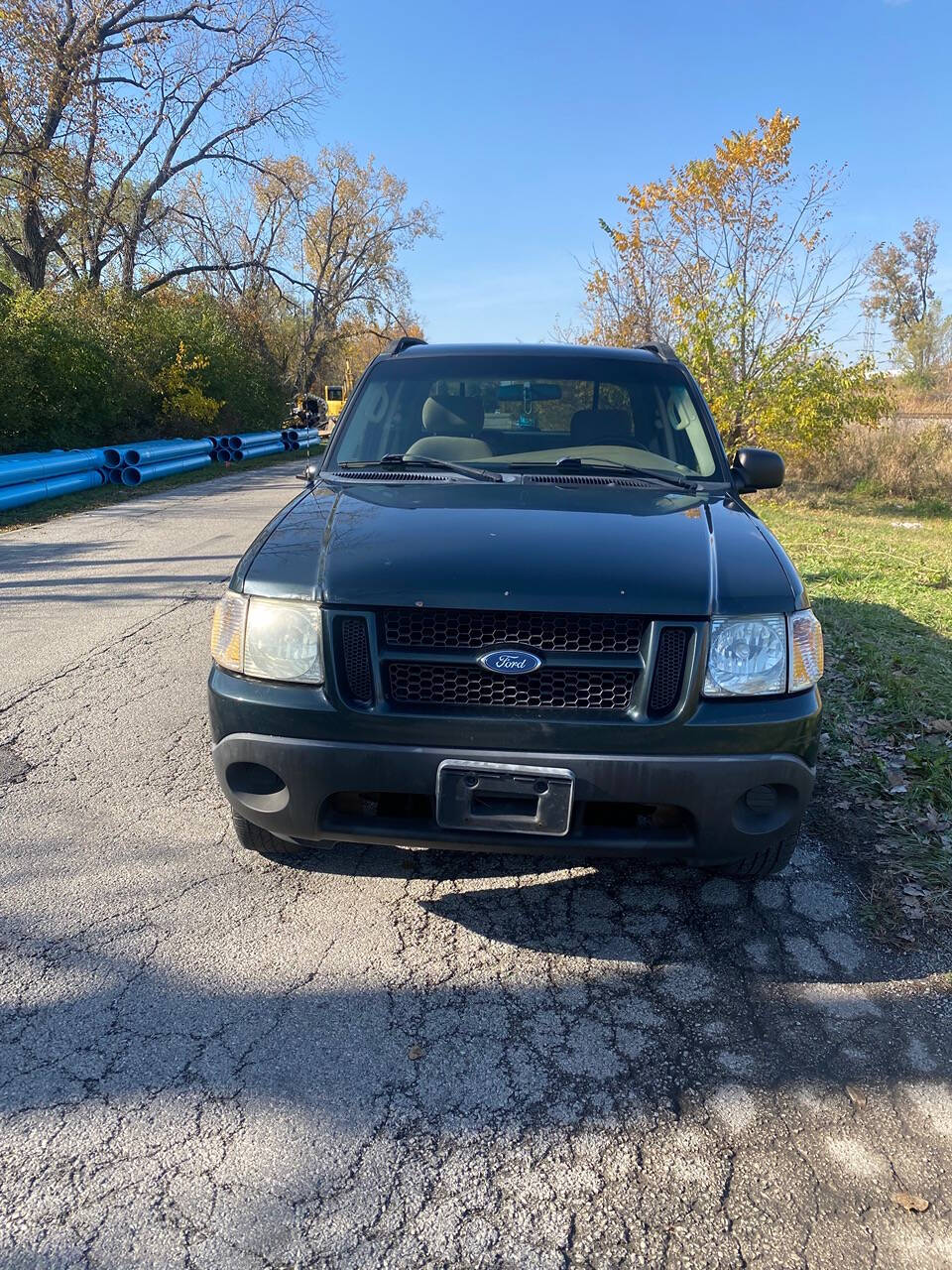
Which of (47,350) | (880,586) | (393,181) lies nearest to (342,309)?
(393,181)

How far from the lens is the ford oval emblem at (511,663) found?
239cm

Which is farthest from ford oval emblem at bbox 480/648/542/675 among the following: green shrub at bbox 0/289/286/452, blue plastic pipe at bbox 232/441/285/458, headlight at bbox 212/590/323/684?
blue plastic pipe at bbox 232/441/285/458

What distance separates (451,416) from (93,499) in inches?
425

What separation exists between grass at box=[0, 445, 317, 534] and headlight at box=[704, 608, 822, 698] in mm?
10047

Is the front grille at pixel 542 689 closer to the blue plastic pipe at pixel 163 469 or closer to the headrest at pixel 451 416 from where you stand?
the headrest at pixel 451 416

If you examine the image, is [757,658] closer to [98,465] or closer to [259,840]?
[259,840]

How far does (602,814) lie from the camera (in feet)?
8.22

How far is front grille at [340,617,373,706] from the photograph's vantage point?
8.02 feet

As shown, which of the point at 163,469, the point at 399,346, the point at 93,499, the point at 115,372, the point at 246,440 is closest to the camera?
the point at 399,346

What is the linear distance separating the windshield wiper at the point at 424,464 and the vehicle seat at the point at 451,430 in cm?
7

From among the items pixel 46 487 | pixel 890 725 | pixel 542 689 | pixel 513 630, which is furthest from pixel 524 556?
pixel 46 487

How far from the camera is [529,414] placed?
159 inches

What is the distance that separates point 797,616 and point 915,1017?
1.16 metres

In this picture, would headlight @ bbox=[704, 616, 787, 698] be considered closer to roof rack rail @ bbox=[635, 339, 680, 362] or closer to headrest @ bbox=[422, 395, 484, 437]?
headrest @ bbox=[422, 395, 484, 437]
